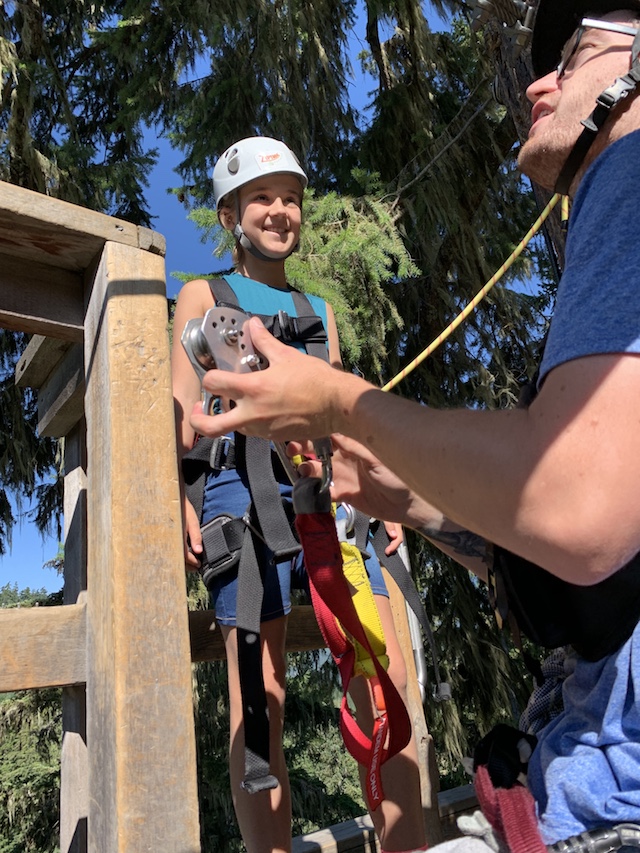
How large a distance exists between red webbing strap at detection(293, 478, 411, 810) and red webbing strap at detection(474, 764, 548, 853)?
481 millimetres

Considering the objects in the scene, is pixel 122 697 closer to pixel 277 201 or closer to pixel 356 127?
pixel 277 201

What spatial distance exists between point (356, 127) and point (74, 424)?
482cm

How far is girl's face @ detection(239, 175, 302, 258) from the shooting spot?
265 cm

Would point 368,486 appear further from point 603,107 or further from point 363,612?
point 603,107

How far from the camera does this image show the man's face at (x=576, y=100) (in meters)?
1.18

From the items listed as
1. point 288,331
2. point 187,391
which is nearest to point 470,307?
point 288,331

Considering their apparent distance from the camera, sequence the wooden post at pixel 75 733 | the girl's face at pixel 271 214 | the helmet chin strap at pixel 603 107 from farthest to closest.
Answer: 1. the girl's face at pixel 271 214
2. the wooden post at pixel 75 733
3. the helmet chin strap at pixel 603 107

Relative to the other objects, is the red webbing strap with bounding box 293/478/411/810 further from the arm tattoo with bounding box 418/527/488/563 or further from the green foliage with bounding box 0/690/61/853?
the green foliage with bounding box 0/690/61/853

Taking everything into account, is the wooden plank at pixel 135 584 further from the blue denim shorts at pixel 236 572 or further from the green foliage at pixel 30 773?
the green foliage at pixel 30 773

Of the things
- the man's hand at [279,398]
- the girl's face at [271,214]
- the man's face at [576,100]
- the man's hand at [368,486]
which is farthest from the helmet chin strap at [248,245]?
the man's hand at [279,398]

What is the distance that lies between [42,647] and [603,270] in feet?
4.29

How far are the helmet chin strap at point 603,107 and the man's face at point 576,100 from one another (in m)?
0.01

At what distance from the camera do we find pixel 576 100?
1.20 m

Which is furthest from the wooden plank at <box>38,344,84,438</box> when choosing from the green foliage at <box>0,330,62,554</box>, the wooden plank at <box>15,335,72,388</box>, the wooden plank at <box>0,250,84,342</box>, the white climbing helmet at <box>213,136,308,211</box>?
the green foliage at <box>0,330,62,554</box>
